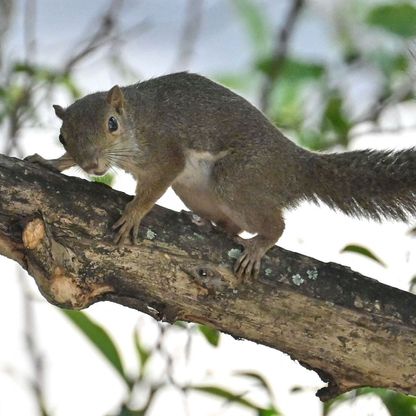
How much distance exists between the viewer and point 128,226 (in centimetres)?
218

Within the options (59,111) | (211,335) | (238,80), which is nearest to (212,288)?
(211,335)

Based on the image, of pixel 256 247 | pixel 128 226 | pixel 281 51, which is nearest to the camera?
pixel 128 226

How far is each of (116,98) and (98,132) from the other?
0.13m

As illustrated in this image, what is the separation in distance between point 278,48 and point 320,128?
0.88 feet

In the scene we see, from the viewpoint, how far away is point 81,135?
2531mm

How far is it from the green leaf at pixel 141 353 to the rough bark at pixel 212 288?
0.42m

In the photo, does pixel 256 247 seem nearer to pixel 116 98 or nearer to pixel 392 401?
pixel 392 401

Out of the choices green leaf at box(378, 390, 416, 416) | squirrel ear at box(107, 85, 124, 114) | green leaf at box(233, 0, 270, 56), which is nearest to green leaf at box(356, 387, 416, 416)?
green leaf at box(378, 390, 416, 416)

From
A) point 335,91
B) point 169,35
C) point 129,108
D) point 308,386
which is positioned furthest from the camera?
point 169,35

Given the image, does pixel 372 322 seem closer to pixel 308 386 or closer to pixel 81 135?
pixel 308 386

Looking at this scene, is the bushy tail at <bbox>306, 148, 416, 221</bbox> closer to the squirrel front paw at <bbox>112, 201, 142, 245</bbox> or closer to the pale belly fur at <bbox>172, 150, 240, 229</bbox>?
the pale belly fur at <bbox>172, 150, 240, 229</bbox>

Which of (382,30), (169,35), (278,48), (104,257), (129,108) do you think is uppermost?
(169,35)

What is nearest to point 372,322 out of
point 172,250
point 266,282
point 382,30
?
point 266,282

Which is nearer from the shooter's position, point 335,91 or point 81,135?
point 81,135
